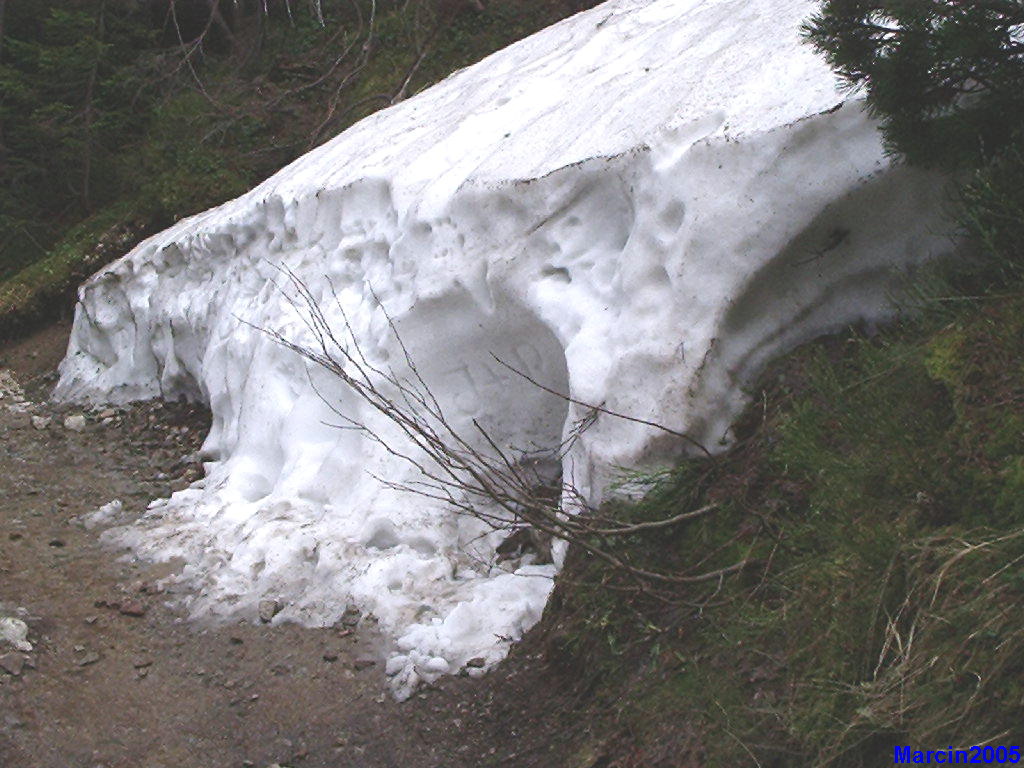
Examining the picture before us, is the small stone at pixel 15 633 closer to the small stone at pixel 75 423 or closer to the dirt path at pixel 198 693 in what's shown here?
the dirt path at pixel 198 693

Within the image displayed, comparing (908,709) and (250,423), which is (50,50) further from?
(908,709)

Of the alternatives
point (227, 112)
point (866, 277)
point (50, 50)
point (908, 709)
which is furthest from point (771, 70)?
point (50, 50)

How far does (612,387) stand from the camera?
469cm

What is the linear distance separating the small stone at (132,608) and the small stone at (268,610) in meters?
0.66

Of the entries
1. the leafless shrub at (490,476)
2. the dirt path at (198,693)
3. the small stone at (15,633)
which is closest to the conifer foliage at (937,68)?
the leafless shrub at (490,476)

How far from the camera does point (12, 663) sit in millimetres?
4734

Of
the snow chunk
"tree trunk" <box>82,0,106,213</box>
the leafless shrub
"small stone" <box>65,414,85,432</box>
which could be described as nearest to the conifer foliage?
the leafless shrub

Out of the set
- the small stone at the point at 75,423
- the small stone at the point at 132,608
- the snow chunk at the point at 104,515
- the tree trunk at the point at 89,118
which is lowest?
the small stone at the point at 132,608

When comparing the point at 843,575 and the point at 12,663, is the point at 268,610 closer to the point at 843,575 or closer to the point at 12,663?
the point at 12,663

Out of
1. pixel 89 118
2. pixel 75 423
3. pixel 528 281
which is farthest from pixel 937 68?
pixel 89 118

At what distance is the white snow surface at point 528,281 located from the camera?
4.41 meters

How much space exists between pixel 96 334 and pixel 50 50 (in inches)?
209

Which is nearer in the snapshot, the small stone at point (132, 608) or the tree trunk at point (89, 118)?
the small stone at point (132, 608)

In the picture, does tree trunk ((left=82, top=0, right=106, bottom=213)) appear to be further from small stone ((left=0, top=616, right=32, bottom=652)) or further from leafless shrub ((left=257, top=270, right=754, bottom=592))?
small stone ((left=0, top=616, right=32, bottom=652))
